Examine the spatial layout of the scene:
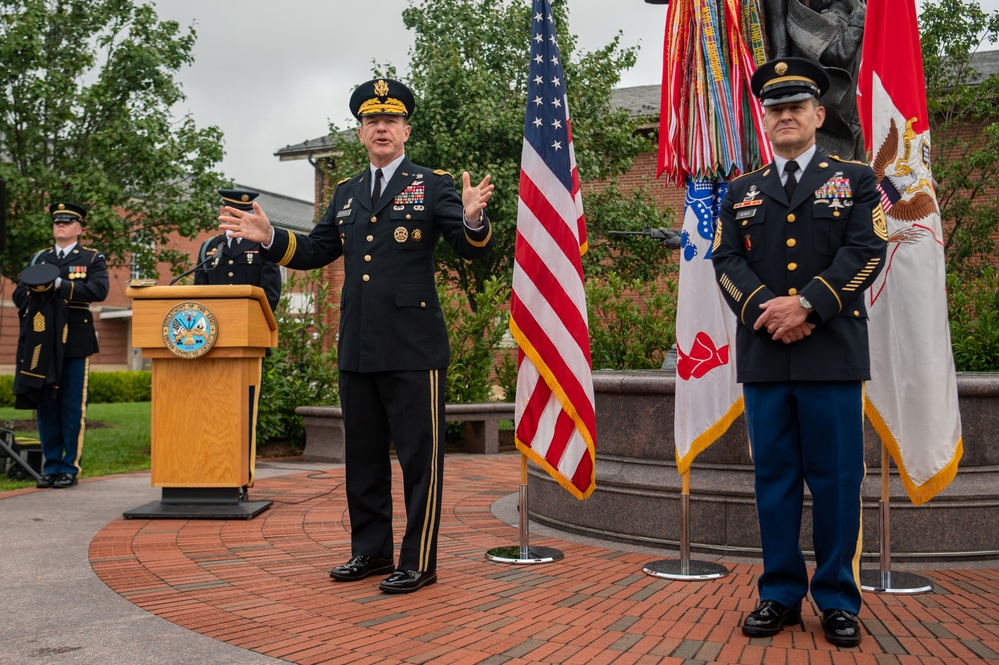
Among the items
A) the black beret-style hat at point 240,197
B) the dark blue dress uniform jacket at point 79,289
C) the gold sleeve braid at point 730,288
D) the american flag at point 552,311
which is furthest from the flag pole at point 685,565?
the dark blue dress uniform jacket at point 79,289

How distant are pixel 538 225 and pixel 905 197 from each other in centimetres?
190

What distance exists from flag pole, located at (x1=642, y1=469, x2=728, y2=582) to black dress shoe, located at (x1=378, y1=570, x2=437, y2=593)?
1.14 meters

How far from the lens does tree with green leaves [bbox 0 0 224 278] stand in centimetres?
1346

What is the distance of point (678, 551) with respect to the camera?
16.8 ft

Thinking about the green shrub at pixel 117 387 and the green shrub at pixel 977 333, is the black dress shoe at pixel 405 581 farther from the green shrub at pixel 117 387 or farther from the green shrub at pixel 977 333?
the green shrub at pixel 117 387

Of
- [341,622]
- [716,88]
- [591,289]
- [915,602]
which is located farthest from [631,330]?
[341,622]

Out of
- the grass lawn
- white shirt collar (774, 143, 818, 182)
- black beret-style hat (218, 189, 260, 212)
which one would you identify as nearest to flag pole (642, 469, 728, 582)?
white shirt collar (774, 143, 818, 182)

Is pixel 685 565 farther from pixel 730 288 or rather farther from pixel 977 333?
pixel 977 333

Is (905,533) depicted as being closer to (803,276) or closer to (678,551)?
(678,551)

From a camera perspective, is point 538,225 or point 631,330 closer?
point 538,225

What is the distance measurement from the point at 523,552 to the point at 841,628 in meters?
1.87

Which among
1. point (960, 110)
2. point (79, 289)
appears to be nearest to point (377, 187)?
point (79, 289)

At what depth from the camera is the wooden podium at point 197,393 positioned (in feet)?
19.9

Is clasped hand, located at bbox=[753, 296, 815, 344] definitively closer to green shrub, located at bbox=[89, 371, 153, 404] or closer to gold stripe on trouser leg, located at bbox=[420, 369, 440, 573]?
gold stripe on trouser leg, located at bbox=[420, 369, 440, 573]
